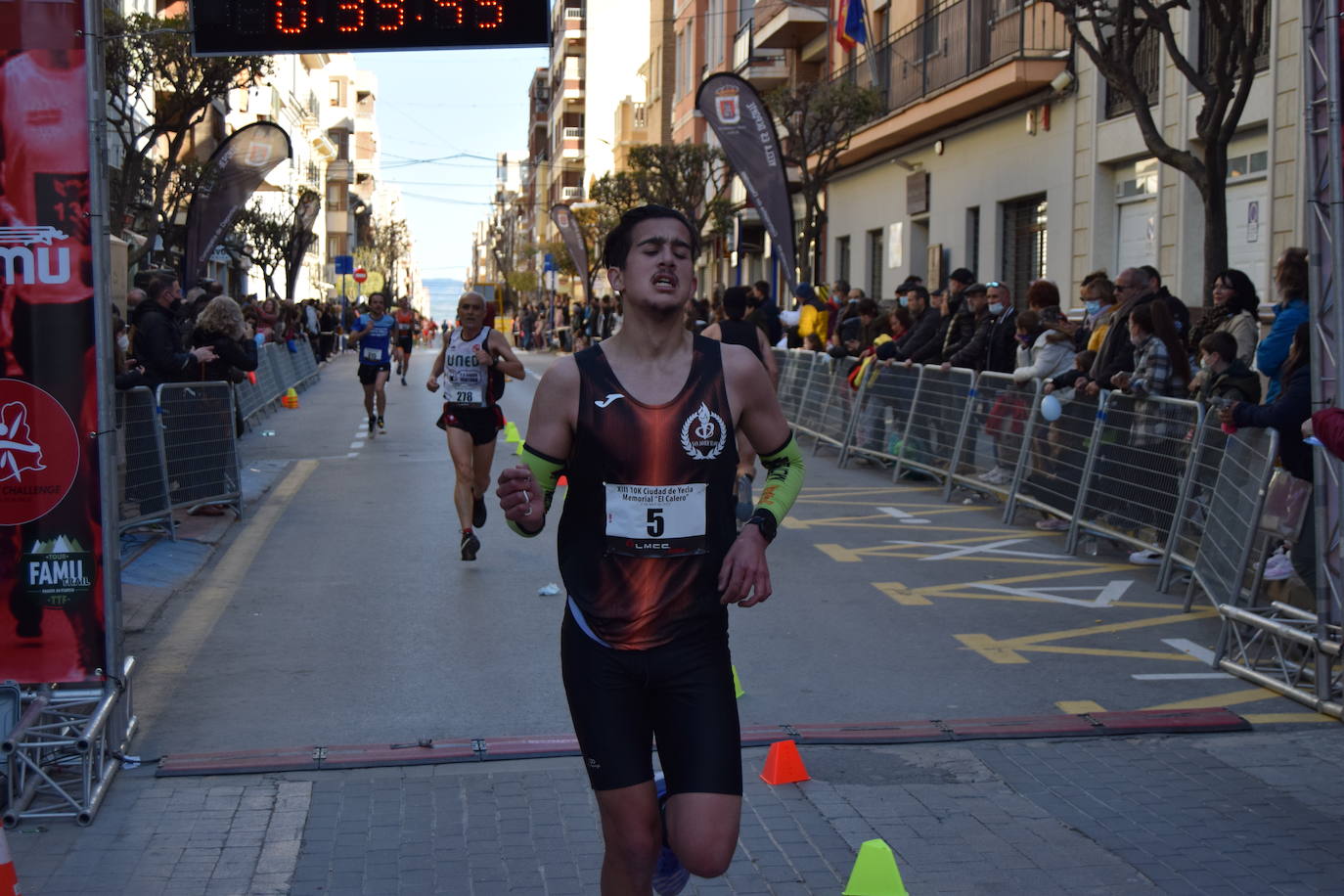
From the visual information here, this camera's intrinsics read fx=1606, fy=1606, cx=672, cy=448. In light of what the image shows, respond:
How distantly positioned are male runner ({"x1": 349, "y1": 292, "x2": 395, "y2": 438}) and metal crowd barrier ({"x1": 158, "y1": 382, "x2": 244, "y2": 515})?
7.19m

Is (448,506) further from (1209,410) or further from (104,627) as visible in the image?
(104,627)

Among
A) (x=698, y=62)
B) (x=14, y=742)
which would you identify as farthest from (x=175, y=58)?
(x=698, y=62)

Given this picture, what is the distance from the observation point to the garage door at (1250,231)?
54.9 ft

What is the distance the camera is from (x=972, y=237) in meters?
26.5

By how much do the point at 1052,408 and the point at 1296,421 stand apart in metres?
4.02

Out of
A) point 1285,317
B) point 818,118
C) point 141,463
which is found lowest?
point 141,463

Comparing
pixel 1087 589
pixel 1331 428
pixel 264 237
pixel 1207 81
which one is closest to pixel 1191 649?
pixel 1087 589

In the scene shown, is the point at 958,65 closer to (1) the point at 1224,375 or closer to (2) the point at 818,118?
(2) the point at 818,118

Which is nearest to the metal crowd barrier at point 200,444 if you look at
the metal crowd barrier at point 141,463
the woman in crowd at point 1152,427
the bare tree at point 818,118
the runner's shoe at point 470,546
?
the metal crowd barrier at point 141,463

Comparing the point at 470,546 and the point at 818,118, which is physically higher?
the point at 818,118

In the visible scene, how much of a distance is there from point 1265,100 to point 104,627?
47.1 feet

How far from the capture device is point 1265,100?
16.7 m

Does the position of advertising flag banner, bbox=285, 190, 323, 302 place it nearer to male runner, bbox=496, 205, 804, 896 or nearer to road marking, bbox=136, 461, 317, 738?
road marking, bbox=136, 461, 317, 738

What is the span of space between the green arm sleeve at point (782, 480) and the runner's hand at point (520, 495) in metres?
0.58
